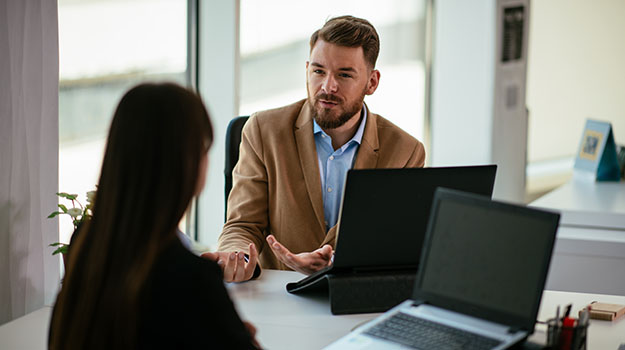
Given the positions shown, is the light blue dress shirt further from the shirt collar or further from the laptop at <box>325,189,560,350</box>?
the laptop at <box>325,189,560,350</box>

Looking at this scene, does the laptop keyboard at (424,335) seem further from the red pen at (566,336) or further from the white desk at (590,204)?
the white desk at (590,204)

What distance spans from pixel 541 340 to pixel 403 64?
4822 millimetres

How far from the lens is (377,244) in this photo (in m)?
1.77

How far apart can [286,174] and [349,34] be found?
512 millimetres

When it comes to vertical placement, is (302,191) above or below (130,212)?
below

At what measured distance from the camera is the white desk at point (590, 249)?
2.97 m

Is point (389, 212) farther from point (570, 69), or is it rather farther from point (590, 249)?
point (570, 69)

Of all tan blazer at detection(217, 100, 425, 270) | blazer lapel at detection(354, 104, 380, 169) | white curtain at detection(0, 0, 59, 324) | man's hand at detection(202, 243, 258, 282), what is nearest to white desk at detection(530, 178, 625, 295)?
tan blazer at detection(217, 100, 425, 270)

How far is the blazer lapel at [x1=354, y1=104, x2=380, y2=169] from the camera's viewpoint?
242 centimetres

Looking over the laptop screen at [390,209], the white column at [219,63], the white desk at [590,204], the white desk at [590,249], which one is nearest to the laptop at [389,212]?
the laptop screen at [390,209]

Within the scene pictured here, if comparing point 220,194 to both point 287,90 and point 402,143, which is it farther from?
point 402,143

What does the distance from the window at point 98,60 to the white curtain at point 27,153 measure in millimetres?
1072

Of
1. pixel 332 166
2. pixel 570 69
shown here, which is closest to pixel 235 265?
pixel 332 166

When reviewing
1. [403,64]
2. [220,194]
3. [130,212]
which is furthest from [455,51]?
[130,212]
